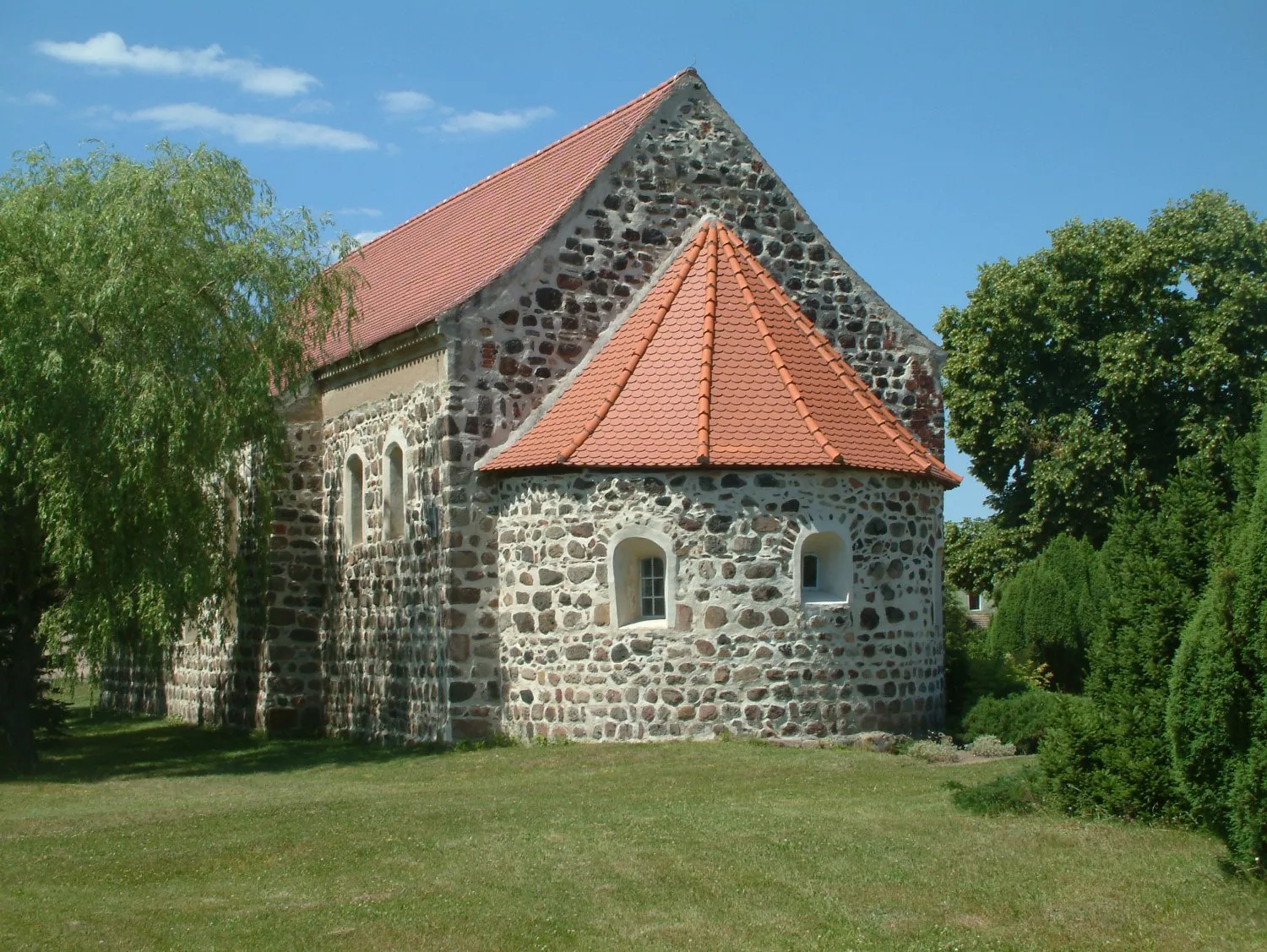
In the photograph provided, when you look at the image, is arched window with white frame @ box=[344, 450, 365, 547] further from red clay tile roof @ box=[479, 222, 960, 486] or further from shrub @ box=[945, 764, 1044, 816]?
shrub @ box=[945, 764, 1044, 816]

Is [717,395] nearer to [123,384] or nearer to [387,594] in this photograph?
[387,594]

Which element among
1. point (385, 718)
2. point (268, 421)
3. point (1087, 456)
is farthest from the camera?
point (1087, 456)

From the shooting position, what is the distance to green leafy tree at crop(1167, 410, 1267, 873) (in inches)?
346

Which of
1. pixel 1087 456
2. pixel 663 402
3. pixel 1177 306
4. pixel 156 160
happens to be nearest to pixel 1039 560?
pixel 1087 456

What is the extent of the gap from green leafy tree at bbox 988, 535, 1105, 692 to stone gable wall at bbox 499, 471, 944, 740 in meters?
7.94

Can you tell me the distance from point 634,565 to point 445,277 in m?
6.41

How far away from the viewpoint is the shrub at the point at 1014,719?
17.1 metres

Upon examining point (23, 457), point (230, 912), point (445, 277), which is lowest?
point (230, 912)

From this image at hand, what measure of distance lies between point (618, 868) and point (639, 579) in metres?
7.34

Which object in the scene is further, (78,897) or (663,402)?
(663,402)

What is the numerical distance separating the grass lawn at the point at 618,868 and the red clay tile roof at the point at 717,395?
389cm

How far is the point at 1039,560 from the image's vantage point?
26.9 meters

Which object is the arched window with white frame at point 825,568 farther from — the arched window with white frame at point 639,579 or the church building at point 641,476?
the arched window with white frame at point 639,579

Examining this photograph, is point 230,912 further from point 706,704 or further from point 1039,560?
point 1039,560
